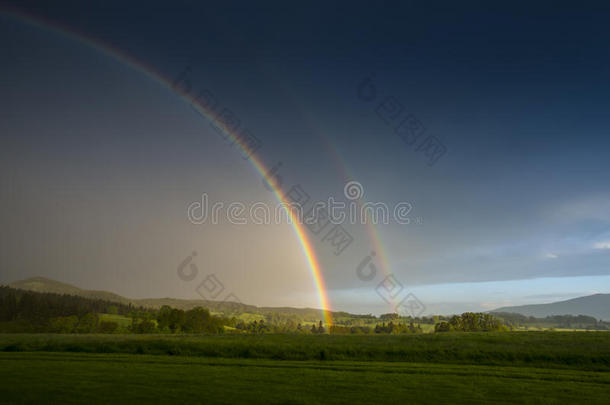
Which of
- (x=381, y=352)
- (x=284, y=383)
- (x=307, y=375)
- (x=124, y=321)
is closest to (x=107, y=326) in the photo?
(x=124, y=321)

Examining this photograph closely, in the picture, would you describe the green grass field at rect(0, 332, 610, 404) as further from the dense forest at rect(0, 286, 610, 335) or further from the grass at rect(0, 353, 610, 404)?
the dense forest at rect(0, 286, 610, 335)

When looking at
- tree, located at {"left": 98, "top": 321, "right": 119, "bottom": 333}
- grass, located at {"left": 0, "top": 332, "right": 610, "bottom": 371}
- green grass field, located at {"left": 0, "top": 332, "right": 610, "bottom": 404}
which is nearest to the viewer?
green grass field, located at {"left": 0, "top": 332, "right": 610, "bottom": 404}

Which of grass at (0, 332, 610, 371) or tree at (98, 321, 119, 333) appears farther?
tree at (98, 321, 119, 333)

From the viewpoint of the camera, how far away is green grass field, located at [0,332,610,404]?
16.4m

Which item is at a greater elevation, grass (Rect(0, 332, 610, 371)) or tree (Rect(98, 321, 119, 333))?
grass (Rect(0, 332, 610, 371))

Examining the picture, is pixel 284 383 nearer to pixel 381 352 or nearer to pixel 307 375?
pixel 307 375

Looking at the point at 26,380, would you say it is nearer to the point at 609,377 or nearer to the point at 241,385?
the point at 241,385

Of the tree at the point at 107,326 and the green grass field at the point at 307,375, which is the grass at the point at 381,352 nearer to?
the green grass field at the point at 307,375

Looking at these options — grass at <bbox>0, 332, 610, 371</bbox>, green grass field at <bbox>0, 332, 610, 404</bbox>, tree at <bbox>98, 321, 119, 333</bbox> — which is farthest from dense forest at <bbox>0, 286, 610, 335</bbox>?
green grass field at <bbox>0, 332, 610, 404</bbox>

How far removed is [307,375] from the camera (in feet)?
73.8

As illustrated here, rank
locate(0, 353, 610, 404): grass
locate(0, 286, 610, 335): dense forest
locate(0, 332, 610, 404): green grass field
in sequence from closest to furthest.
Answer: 1. locate(0, 353, 610, 404): grass
2. locate(0, 332, 610, 404): green grass field
3. locate(0, 286, 610, 335): dense forest

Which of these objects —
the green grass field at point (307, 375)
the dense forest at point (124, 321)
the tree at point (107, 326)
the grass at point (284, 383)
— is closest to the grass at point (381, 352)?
the green grass field at point (307, 375)

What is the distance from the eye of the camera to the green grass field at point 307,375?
16359mm

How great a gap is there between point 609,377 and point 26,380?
100 ft
